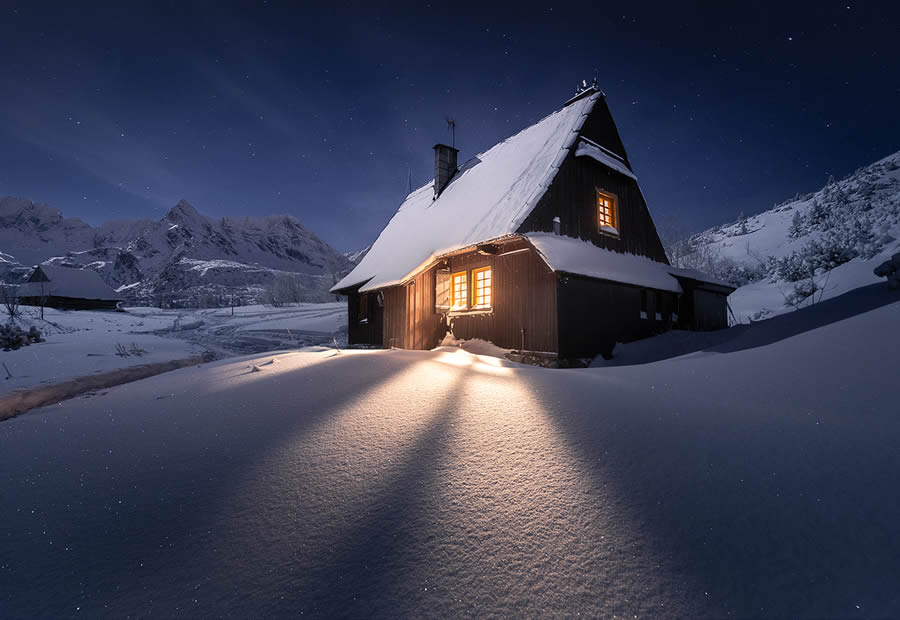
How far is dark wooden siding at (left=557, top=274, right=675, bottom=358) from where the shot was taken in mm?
8336

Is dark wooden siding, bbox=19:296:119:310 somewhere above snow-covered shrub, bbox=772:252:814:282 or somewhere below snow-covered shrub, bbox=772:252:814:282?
below

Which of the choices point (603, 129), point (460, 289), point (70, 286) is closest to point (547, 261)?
point (460, 289)

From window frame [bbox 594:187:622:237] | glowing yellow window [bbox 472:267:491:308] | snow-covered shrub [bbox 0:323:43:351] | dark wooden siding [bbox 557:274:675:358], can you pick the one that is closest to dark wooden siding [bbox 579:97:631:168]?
window frame [bbox 594:187:622:237]

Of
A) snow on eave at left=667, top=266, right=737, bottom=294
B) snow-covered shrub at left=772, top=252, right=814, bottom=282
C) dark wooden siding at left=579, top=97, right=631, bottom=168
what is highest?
dark wooden siding at left=579, top=97, right=631, bottom=168

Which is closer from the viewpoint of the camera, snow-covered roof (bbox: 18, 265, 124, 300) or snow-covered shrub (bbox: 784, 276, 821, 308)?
snow-covered shrub (bbox: 784, 276, 821, 308)

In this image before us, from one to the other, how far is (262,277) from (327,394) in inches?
5636

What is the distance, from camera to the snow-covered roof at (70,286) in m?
37.4

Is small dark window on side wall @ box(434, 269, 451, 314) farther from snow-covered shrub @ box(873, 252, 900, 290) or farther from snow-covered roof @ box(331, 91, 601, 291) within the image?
snow-covered shrub @ box(873, 252, 900, 290)

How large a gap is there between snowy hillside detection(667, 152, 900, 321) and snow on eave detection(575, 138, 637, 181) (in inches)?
317

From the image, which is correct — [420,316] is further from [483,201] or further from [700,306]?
[700,306]

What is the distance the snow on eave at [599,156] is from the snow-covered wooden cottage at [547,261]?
1.6 inches

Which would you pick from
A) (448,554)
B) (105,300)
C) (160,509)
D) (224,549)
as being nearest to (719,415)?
(448,554)

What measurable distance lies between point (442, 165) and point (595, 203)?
6966 mm

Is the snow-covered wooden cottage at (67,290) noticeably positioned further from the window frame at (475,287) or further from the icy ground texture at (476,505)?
the icy ground texture at (476,505)
